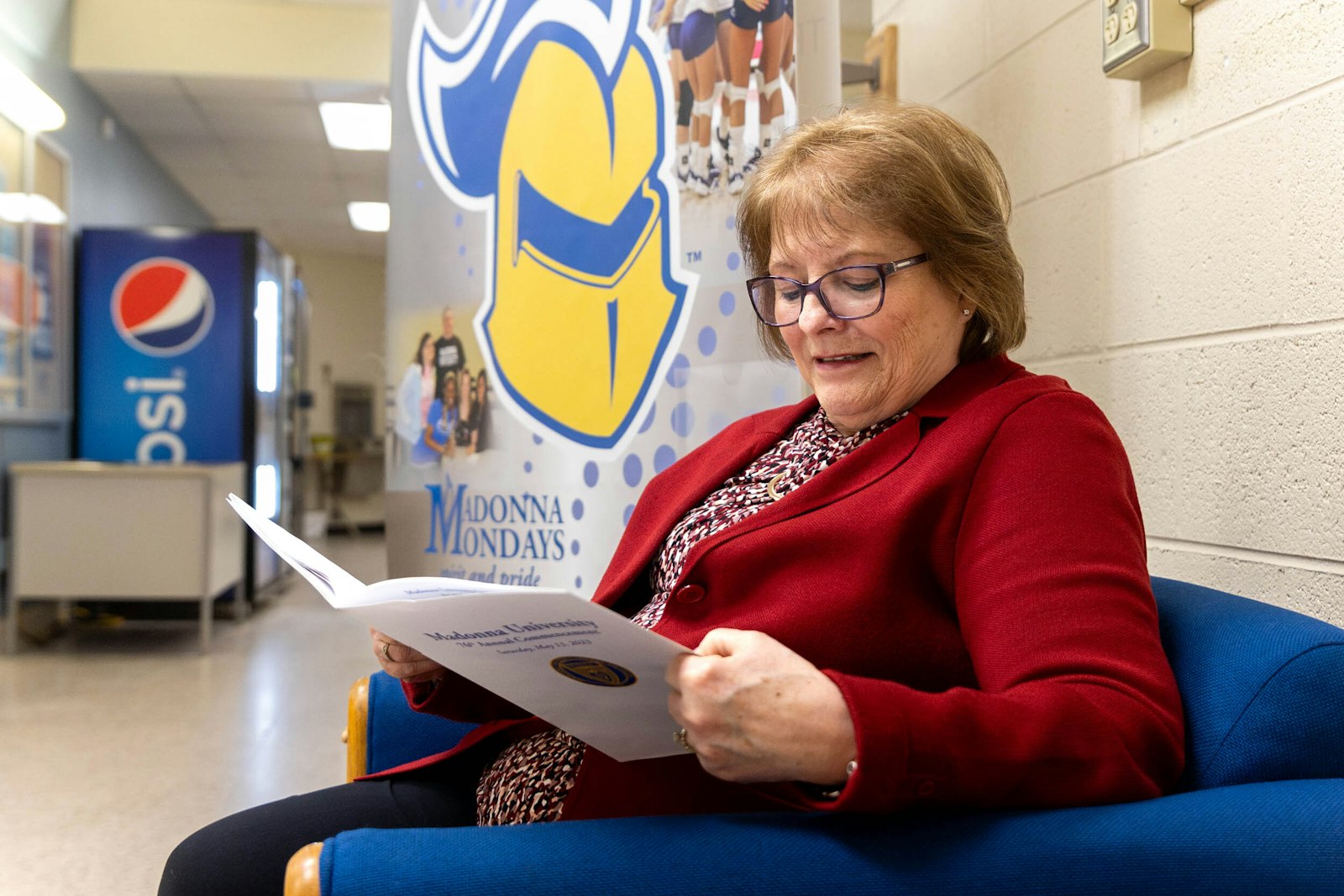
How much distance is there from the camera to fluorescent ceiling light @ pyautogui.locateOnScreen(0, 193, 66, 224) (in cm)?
512

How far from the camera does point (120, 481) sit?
4.71 m

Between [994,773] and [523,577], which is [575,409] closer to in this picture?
[523,577]

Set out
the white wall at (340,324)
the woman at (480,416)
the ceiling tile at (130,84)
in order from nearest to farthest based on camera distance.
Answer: the woman at (480,416), the ceiling tile at (130,84), the white wall at (340,324)

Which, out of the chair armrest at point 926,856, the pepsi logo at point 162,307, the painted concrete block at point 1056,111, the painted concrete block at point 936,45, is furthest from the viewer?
the pepsi logo at point 162,307

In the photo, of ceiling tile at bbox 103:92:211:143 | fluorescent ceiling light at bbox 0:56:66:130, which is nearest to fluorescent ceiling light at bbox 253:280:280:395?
fluorescent ceiling light at bbox 0:56:66:130

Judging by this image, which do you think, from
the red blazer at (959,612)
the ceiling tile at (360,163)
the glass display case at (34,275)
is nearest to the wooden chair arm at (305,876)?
the red blazer at (959,612)

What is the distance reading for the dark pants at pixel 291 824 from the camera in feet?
3.45

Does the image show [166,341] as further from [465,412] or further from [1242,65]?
[1242,65]

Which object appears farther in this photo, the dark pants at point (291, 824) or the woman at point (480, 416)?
the woman at point (480, 416)

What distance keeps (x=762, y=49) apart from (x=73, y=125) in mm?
5836

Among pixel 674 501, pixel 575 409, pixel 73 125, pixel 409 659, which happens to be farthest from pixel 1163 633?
pixel 73 125

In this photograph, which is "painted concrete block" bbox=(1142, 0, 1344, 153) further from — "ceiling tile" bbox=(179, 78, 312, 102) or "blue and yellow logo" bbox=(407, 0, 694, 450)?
"ceiling tile" bbox=(179, 78, 312, 102)

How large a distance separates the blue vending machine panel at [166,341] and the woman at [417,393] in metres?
4.22

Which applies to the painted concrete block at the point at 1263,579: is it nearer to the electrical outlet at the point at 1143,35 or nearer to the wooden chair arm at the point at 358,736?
the electrical outlet at the point at 1143,35
